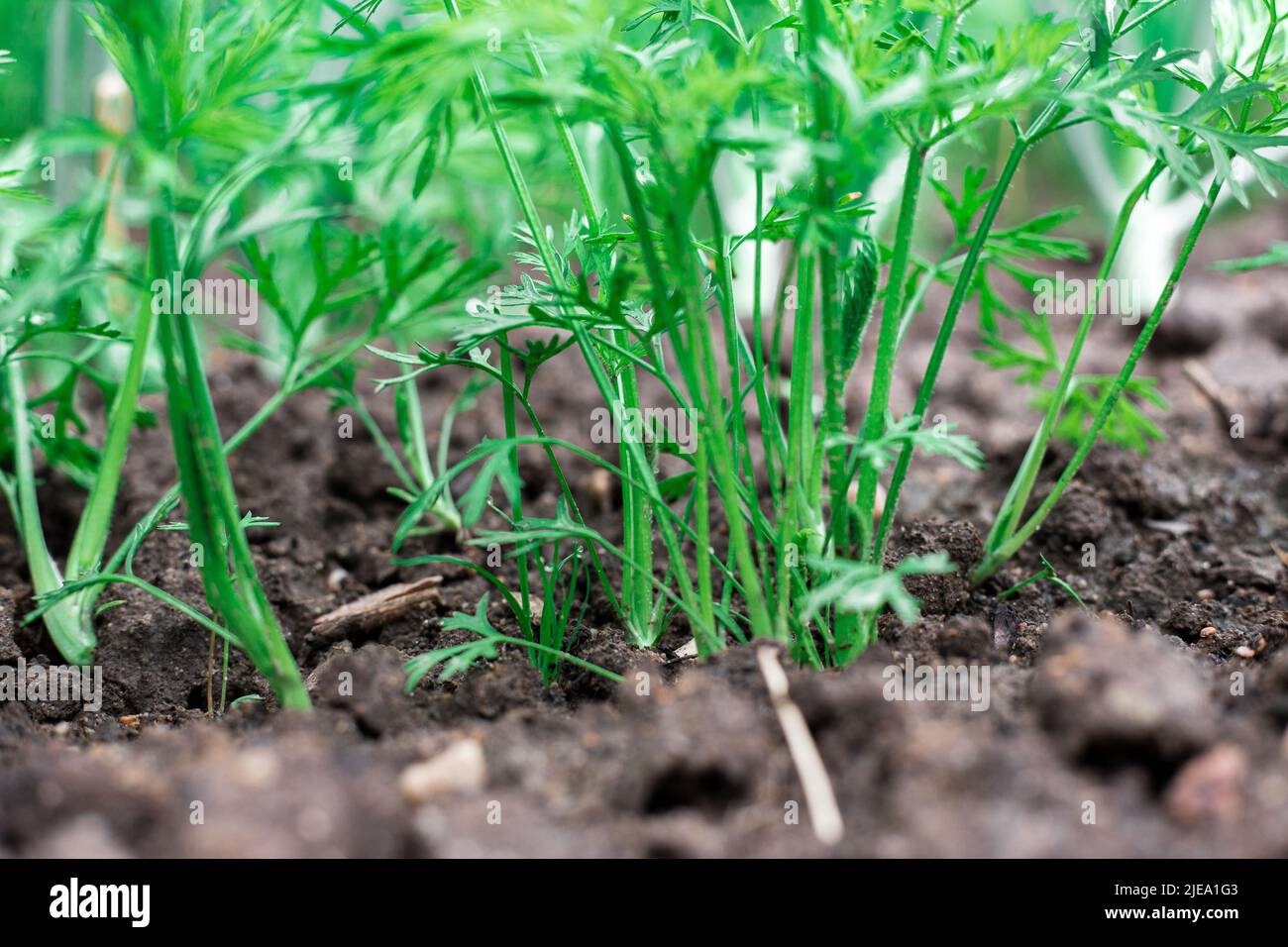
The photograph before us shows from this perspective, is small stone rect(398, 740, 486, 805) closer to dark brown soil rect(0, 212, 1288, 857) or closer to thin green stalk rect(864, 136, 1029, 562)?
dark brown soil rect(0, 212, 1288, 857)

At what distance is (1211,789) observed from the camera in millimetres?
755

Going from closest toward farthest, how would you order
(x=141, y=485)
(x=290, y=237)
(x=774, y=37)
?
(x=141, y=485) → (x=290, y=237) → (x=774, y=37)

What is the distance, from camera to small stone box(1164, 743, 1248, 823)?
746mm

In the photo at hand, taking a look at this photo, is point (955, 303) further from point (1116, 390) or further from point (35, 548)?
point (35, 548)

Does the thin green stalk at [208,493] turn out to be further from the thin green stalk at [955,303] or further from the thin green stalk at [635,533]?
the thin green stalk at [955,303]

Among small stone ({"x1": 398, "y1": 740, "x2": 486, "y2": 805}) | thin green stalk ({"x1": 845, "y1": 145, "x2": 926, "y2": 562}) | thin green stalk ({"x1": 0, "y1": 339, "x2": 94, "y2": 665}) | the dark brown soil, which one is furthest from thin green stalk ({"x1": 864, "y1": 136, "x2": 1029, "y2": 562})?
thin green stalk ({"x1": 0, "y1": 339, "x2": 94, "y2": 665})

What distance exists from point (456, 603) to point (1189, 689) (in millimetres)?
965

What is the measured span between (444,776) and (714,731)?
23 cm

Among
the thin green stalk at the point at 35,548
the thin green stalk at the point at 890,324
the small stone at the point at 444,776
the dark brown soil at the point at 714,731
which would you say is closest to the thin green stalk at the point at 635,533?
the dark brown soil at the point at 714,731

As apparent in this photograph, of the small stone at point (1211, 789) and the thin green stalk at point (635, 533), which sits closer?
the small stone at point (1211, 789)

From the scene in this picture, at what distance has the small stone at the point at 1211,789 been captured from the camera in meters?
0.75
